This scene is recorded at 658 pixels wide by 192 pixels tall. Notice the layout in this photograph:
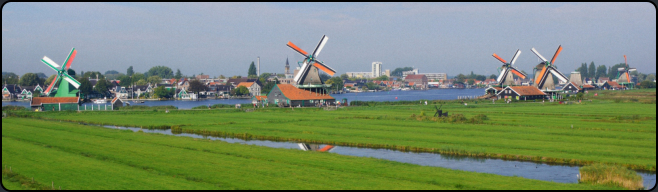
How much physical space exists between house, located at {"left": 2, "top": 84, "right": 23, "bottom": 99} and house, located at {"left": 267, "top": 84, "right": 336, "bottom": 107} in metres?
70.9

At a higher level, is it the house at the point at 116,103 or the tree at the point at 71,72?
the tree at the point at 71,72

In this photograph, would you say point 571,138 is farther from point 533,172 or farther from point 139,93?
point 139,93

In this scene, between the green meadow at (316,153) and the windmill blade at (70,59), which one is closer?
the green meadow at (316,153)

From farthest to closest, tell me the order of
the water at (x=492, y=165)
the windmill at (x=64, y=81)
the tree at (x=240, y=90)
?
the tree at (x=240, y=90), the windmill at (x=64, y=81), the water at (x=492, y=165)

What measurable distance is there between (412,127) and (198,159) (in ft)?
58.3

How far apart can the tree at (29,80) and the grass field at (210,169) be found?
331 feet

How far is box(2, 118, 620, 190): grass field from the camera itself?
17.0 meters

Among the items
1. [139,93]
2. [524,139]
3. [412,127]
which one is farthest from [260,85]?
[524,139]

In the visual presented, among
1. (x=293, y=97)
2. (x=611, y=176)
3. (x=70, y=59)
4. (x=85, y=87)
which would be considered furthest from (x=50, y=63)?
(x=611, y=176)

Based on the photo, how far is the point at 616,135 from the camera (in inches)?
1176

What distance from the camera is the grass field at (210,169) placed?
17.0 meters

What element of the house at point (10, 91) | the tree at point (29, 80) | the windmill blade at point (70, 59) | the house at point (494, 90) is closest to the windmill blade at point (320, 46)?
the windmill blade at point (70, 59)

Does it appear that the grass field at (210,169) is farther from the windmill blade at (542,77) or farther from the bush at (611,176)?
the windmill blade at (542,77)

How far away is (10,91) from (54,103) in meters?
63.5
